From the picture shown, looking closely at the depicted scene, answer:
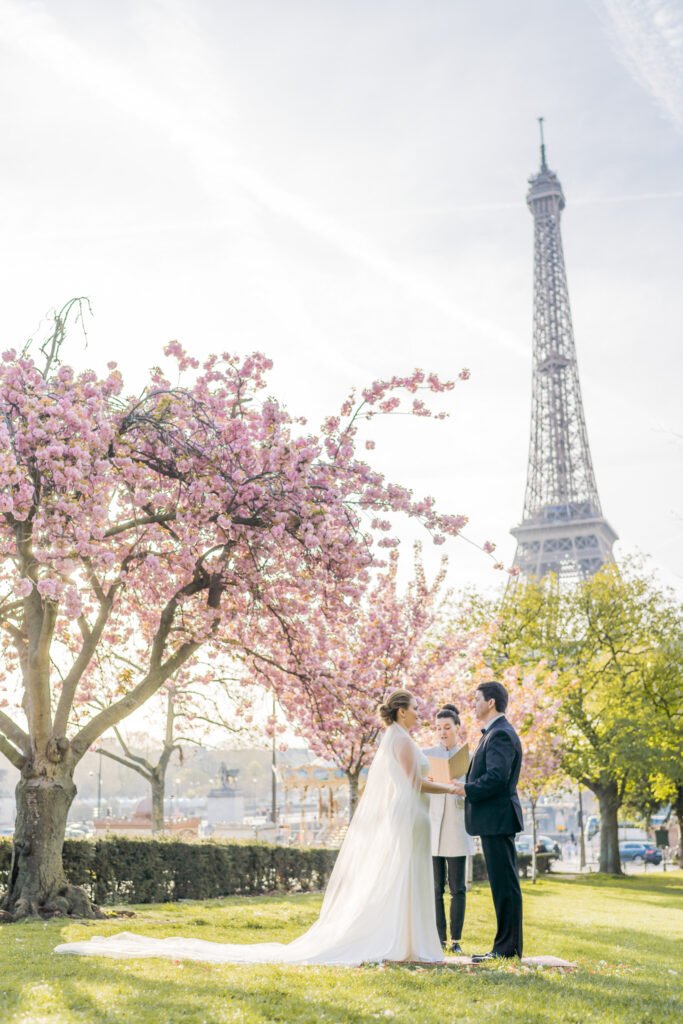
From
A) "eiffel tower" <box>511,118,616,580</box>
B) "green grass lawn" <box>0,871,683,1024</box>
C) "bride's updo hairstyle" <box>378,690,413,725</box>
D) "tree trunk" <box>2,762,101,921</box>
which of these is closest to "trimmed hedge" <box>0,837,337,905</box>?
"tree trunk" <box>2,762,101,921</box>

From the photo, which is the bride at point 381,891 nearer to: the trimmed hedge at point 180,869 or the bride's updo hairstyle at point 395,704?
the bride's updo hairstyle at point 395,704

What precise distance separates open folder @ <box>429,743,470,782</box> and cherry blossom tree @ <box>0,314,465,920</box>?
3.60 m

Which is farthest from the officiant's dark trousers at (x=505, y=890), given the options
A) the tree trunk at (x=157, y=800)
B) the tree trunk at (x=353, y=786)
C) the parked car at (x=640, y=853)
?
the parked car at (x=640, y=853)

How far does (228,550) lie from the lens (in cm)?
1308

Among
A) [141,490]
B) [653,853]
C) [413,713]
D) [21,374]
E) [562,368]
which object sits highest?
[562,368]

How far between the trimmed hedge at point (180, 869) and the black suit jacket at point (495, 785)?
7.87 meters

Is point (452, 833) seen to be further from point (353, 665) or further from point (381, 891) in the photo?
point (353, 665)

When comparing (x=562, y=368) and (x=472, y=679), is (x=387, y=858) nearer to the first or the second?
(x=472, y=679)

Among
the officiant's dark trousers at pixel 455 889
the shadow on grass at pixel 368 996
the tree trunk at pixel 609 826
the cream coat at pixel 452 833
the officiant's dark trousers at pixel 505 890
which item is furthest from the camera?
the tree trunk at pixel 609 826

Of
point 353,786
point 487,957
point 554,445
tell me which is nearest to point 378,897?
point 487,957

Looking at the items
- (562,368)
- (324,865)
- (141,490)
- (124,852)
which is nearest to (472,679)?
(324,865)

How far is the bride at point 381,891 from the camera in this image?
25.5 feet

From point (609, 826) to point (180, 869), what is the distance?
1131 inches

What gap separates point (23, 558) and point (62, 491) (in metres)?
1.42
